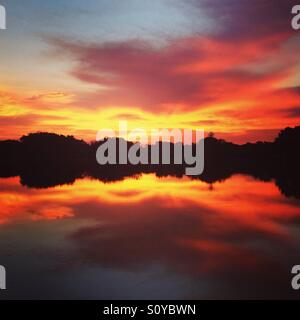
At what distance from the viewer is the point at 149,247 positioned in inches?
366

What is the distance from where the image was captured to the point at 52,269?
25.4 ft

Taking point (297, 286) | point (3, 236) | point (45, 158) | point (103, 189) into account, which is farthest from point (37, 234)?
point (45, 158)

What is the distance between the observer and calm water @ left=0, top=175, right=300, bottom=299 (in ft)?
23.0

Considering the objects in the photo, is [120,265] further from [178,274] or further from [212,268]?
[212,268]

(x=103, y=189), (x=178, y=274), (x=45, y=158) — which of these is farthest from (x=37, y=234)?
(x=45, y=158)

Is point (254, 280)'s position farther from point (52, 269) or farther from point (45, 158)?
point (45, 158)

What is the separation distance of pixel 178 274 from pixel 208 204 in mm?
6757

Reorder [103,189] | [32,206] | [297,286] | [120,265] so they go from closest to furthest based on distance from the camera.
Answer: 1. [297,286]
2. [120,265]
3. [32,206]
4. [103,189]

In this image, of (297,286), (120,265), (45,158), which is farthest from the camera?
(45,158)

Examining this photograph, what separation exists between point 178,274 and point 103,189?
11.5 metres

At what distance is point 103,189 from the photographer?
738 inches

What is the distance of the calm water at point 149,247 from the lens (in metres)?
7.02

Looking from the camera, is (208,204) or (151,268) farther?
(208,204)

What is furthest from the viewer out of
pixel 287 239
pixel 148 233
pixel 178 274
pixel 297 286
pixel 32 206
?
pixel 32 206
